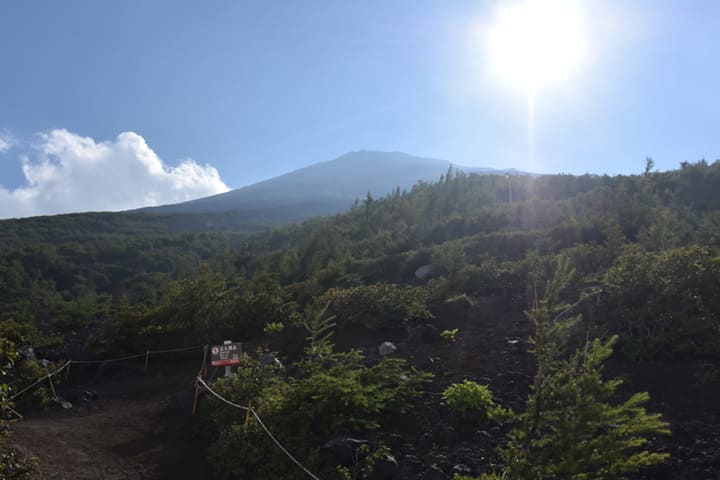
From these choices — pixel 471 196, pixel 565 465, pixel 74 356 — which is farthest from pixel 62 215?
pixel 565 465

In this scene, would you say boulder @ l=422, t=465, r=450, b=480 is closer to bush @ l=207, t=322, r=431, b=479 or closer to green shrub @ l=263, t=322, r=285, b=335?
bush @ l=207, t=322, r=431, b=479

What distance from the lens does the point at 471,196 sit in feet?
121

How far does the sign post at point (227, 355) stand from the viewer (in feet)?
26.4

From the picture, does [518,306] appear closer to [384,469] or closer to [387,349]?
[387,349]

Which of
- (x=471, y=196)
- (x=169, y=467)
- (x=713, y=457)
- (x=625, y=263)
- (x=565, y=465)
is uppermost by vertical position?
(x=471, y=196)

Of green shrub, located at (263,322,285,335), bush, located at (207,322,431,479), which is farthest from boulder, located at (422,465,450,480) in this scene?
green shrub, located at (263,322,285,335)

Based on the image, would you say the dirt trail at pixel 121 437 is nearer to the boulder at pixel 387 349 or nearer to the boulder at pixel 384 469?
the boulder at pixel 384 469

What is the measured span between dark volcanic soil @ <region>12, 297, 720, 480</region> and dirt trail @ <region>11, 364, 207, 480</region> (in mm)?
16

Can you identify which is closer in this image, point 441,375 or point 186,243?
point 441,375

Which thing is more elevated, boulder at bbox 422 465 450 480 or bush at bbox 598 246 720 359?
bush at bbox 598 246 720 359

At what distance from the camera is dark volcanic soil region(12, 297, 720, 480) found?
15.0 ft

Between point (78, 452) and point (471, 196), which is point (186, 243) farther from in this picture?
point (78, 452)

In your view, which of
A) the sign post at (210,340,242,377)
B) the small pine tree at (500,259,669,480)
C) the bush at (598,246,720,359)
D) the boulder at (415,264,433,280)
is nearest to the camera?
the small pine tree at (500,259,669,480)

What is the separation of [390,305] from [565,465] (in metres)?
6.87
